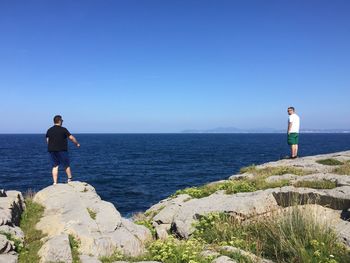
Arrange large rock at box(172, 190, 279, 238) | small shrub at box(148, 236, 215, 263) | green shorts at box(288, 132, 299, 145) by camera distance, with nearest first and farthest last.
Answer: small shrub at box(148, 236, 215, 263)
large rock at box(172, 190, 279, 238)
green shorts at box(288, 132, 299, 145)

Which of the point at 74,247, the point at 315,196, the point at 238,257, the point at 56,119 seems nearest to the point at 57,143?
the point at 56,119

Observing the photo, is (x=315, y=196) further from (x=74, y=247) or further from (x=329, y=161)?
(x=329, y=161)

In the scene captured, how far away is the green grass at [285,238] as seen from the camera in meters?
7.30

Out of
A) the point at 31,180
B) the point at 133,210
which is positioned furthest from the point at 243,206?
the point at 31,180

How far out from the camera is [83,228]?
9.71 metres

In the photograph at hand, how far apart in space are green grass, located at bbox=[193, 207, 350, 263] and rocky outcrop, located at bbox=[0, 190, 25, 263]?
5010mm

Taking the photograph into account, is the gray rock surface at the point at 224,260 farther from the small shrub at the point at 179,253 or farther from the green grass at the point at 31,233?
the green grass at the point at 31,233

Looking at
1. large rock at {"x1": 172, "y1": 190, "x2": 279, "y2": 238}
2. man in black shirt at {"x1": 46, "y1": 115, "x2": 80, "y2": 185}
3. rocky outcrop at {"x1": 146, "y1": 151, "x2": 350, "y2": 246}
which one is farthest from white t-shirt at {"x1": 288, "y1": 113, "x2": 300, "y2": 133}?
man in black shirt at {"x1": 46, "y1": 115, "x2": 80, "y2": 185}

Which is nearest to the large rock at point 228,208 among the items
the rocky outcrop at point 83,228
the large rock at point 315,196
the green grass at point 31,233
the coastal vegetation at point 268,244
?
the large rock at point 315,196

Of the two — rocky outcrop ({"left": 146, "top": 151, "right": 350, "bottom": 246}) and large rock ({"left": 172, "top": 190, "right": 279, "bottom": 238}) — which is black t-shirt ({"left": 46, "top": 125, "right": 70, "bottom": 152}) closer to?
rocky outcrop ({"left": 146, "top": 151, "right": 350, "bottom": 246})

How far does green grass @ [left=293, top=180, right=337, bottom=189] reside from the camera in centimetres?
1218

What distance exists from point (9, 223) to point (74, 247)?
2.31 metres

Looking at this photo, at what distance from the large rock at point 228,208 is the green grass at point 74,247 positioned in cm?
349

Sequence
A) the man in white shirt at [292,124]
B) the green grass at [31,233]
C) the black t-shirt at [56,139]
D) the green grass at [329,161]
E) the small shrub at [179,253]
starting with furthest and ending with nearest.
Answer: the man in white shirt at [292,124], the green grass at [329,161], the black t-shirt at [56,139], the green grass at [31,233], the small shrub at [179,253]
